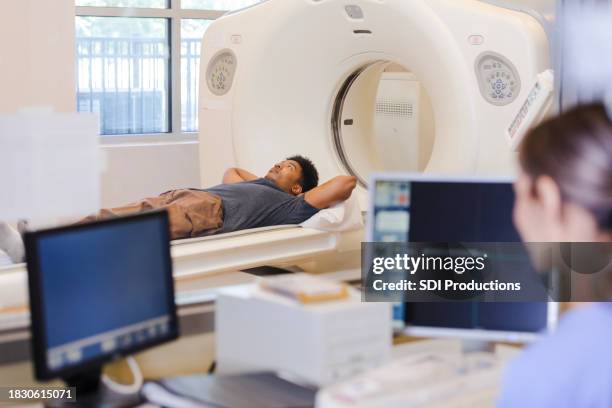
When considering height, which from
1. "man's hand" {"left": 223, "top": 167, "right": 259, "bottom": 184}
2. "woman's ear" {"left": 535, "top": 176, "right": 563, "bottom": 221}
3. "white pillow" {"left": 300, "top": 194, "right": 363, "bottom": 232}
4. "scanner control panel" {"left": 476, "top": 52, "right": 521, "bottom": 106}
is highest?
"scanner control panel" {"left": 476, "top": 52, "right": 521, "bottom": 106}

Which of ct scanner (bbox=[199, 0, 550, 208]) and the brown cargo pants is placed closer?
ct scanner (bbox=[199, 0, 550, 208])

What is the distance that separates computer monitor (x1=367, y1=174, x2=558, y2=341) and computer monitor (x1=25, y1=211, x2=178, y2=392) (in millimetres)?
412

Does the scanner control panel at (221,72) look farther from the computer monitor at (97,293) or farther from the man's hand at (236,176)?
the computer monitor at (97,293)

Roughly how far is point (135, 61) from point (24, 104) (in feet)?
4.49

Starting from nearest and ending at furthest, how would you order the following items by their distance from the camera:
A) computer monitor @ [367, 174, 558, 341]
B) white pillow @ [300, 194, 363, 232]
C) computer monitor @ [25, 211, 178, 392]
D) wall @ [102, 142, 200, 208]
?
computer monitor @ [25, 211, 178, 392], computer monitor @ [367, 174, 558, 341], white pillow @ [300, 194, 363, 232], wall @ [102, 142, 200, 208]

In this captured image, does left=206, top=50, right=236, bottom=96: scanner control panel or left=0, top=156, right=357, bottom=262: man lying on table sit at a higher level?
left=206, top=50, right=236, bottom=96: scanner control panel

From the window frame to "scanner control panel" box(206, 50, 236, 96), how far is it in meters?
1.35

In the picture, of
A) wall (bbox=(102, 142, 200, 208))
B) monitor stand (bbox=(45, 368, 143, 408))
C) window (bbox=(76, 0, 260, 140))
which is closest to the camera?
monitor stand (bbox=(45, 368, 143, 408))

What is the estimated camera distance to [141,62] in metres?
5.38

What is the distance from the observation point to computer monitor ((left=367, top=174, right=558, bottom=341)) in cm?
176

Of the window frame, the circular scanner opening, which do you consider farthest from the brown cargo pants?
the window frame

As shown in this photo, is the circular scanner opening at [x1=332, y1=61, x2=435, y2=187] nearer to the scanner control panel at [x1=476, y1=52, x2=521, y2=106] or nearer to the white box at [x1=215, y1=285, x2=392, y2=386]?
the scanner control panel at [x1=476, y1=52, x2=521, y2=106]

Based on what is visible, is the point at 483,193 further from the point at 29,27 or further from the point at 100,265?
the point at 29,27

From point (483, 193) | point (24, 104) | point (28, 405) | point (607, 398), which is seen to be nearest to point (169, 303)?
point (28, 405)
